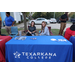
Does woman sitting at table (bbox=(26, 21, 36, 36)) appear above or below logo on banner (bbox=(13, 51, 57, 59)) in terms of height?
above

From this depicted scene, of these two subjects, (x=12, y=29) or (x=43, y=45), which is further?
(x=12, y=29)

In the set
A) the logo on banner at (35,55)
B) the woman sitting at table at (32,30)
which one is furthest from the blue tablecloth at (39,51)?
the woman sitting at table at (32,30)

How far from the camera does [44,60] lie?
6.70 feet

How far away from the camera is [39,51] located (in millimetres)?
1955

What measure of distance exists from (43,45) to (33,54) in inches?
16.3

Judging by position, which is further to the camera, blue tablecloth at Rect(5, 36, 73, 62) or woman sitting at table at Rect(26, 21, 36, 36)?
woman sitting at table at Rect(26, 21, 36, 36)

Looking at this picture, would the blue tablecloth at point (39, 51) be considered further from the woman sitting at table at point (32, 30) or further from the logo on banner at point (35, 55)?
the woman sitting at table at point (32, 30)

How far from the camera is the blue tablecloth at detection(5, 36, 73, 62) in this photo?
6.18 ft

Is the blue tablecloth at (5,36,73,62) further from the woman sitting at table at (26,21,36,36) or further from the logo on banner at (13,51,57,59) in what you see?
the woman sitting at table at (26,21,36,36)

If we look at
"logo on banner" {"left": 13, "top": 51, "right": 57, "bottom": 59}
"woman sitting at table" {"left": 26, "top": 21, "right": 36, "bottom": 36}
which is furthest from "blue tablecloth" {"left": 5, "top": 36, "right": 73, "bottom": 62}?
"woman sitting at table" {"left": 26, "top": 21, "right": 36, "bottom": 36}

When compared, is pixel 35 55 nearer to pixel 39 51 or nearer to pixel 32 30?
pixel 39 51

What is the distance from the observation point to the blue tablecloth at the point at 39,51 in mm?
1885

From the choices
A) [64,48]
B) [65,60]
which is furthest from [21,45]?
[65,60]

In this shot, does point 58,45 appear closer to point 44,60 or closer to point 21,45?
point 44,60
